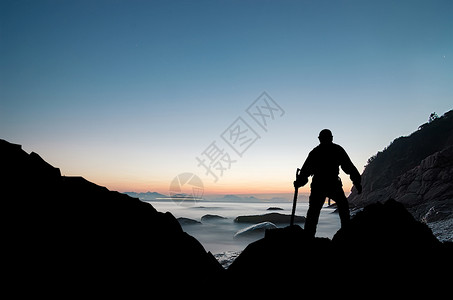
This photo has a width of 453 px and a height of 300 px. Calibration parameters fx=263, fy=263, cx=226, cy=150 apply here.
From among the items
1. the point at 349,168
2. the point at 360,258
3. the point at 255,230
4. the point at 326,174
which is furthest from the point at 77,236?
the point at 255,230

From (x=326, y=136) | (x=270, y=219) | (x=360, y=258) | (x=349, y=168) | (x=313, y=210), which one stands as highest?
(x=326, y=136)

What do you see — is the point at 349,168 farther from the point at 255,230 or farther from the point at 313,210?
the point at 255,230

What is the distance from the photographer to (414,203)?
47562 millimetres

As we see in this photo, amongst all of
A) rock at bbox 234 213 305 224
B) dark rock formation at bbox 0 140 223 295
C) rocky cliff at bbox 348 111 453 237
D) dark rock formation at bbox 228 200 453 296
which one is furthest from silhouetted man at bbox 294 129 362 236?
rock at bbox 234 213 305 224

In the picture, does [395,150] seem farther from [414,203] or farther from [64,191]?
[64,191]

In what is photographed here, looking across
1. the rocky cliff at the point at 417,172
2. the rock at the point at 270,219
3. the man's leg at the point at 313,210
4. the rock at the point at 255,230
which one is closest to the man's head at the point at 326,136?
the man's leg at the point at 313,210

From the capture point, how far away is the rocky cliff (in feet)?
147

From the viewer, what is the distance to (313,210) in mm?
7625

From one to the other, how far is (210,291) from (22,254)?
392cm

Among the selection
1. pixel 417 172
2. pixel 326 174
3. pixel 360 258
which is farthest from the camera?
pixel 417 172

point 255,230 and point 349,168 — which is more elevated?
point 349,168

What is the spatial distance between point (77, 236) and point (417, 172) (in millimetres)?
65640

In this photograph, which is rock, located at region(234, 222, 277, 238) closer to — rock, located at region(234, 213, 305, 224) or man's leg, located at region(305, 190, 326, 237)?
rock, located at region(234, 213, 305, 224)

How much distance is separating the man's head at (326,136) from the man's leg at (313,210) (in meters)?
1.57
